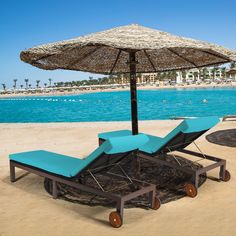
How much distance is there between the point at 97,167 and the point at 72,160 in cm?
69

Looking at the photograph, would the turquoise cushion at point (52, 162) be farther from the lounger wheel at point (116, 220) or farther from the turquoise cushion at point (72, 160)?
the lounger wheel at point (116, 220)

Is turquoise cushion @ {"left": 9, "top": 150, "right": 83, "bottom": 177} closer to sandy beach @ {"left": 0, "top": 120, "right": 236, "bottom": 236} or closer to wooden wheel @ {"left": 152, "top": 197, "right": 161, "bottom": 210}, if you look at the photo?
sandy beach @ {"left": 0, "top": 120, "right": 236, "bottom": 236}

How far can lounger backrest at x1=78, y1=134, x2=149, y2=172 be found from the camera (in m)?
2.80

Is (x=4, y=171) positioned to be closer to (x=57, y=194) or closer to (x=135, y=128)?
(x=57, y=194)

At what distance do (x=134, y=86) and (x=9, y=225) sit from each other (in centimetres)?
232

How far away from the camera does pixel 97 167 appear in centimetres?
319

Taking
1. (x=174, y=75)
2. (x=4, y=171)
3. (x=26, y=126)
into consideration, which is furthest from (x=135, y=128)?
(x=174, y=75)

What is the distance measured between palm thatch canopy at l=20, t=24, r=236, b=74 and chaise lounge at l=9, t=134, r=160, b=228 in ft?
3.33

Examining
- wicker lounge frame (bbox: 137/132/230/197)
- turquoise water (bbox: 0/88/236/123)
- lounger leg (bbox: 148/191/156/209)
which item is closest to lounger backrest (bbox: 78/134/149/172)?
lounger leg (bbox: 148/191/156/209)

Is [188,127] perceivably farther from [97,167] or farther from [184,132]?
[97,167]

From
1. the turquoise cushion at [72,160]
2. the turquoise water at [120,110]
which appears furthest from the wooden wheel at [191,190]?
the turquoise water at [120,110]

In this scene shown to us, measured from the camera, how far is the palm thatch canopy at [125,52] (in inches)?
131

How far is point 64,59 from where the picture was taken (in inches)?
199

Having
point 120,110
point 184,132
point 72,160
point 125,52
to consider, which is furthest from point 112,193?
point 120,110
